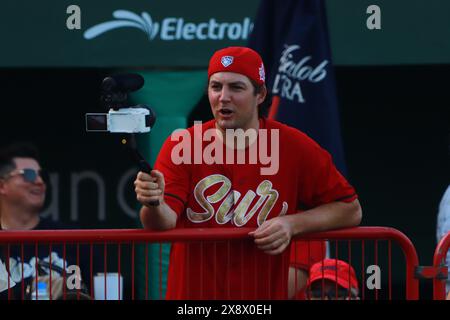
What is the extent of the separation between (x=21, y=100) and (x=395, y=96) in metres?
3.09

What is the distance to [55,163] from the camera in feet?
33.8

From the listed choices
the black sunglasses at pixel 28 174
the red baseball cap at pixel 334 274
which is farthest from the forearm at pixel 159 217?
the black sunglasses at pixel 28 174

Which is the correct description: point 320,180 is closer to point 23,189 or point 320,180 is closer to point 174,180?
point 174,180

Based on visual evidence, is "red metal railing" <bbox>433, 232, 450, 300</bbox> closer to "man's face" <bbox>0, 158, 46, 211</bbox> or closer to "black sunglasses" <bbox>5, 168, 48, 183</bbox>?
"man's face" <bbox>0, 158, 46, 211</bbox>

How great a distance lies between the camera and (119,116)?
4578 mm

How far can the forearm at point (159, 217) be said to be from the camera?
196 inches

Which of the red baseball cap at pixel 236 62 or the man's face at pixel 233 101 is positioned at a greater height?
the red baseball cap at pixel 236 62

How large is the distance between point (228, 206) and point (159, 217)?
386 millimetres

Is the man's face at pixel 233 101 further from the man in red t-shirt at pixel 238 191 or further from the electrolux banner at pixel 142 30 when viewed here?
the electrolux banner at pixel 142 30

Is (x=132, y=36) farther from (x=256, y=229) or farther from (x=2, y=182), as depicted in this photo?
(x=256, y=229)

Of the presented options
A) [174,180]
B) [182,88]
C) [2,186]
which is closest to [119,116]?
[174,180]

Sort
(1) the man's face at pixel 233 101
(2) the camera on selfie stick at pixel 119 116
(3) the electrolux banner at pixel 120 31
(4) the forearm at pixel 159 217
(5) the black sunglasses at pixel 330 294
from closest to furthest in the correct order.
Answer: (2) the camera on selfie stick at pixel 119 116 < (4) the forearm at pixel 159 217 < (1) the man's face at pixel 233 101 < (5) the black sunglasses at pixel 330 294 < (3) the electrolux banner at pixel 120 31

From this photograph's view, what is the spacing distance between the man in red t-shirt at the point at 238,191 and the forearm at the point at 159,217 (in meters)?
0.02
